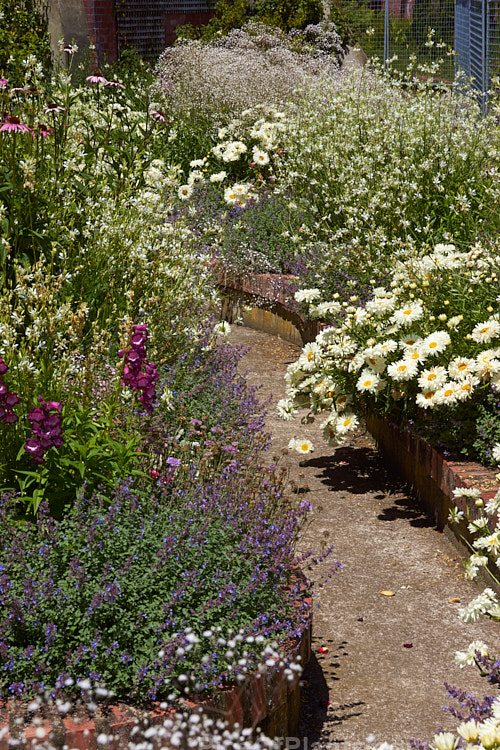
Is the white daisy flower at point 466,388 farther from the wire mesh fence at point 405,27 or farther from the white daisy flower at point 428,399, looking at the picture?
the wire mesh fence at point 405,27

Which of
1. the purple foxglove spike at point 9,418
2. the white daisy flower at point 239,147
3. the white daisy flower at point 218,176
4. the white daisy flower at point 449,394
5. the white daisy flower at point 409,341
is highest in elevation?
the white daisy flower at point 239,147

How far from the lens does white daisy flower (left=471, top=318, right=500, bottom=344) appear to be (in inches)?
171

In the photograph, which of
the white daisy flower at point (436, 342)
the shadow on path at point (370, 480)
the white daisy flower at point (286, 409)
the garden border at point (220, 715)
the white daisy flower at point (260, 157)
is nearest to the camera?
the garden border at point (220, 715)

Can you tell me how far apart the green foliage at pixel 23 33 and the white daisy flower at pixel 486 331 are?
1069cm

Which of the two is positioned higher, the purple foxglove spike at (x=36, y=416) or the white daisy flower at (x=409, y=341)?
the purple foxglove spike at (x=36, y=416)

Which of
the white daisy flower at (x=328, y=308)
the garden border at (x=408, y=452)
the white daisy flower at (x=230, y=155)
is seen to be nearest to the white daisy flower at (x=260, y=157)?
the white daisy flower at (x=230, y=155)

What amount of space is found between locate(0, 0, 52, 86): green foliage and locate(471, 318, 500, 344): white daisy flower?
10690mm

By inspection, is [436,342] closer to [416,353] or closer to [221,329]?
[416,353]

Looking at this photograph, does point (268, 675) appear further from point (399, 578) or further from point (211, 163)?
point (211, 163)

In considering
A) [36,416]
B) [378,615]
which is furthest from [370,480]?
[36,416]

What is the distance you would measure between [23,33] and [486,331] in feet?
39.7

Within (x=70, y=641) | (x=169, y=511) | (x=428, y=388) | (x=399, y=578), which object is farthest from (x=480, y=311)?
(x=70, y=641)

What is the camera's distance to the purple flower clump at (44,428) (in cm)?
299

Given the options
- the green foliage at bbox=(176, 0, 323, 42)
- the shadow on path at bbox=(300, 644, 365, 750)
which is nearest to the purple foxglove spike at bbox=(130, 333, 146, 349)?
the shadow on path at bbox=(300, 644, 365, 750)
